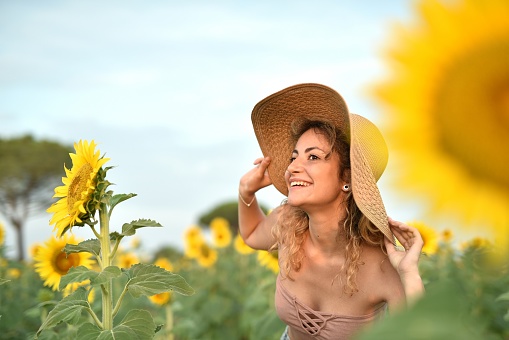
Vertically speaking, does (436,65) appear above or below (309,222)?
below

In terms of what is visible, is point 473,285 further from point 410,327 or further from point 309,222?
point 410,327

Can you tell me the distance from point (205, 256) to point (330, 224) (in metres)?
5.19

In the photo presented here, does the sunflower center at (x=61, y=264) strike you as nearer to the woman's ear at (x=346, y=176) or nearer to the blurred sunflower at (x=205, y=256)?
the woman's ear at (x=346, y=176)

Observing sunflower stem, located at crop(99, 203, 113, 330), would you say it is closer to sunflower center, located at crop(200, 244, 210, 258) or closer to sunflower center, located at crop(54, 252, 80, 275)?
sunflower center, located at crop(54, 252, 80, 275)

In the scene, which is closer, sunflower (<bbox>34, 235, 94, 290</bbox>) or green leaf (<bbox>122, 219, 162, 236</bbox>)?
green leaf (<bbox>122, 219, 162, 236</bbox>)

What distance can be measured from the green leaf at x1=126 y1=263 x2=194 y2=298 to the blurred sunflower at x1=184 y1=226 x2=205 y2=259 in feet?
18.8

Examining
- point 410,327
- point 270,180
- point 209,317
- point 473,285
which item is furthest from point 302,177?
point 209,317

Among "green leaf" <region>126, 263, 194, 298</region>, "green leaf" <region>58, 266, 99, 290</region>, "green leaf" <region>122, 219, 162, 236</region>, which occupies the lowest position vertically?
"green leaf" <region>58, 266, 99, 290</region>

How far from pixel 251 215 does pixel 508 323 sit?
1778 millimetres

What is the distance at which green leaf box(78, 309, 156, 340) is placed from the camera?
1980mm

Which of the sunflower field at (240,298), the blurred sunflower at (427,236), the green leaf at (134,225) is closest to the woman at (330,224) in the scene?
the sunflower field at (240,298)

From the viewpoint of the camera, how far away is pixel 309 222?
9.07ft

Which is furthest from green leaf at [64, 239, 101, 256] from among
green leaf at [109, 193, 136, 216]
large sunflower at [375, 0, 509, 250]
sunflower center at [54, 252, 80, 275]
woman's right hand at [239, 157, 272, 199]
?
large sunflower at [375, 0, 509, 250]

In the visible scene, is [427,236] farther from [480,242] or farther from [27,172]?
[27,172]
